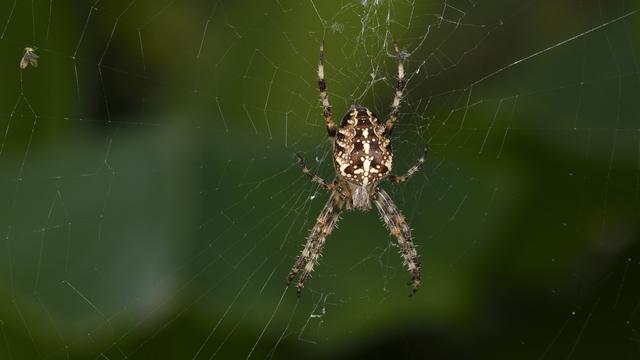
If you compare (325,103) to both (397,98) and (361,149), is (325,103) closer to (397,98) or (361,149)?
(361,149)

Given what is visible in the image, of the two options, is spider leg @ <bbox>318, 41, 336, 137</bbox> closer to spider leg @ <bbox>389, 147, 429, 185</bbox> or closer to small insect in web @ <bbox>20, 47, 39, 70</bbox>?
spider leg @ <bbox>389, 147, 429, 185</bbox>

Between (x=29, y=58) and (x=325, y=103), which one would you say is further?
(x=325, y=103)

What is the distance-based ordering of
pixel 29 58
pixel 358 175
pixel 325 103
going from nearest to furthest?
pixel 29 58 → pixel 325 103 → pixel 358 175

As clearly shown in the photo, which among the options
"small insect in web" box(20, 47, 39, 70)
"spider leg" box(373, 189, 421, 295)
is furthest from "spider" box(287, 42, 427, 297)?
"small insect in web" box(20, 47, 39, 70)

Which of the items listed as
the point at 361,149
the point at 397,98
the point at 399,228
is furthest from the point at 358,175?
the point at 399,228

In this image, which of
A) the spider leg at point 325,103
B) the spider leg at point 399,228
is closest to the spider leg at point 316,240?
the spider leg at point 399,228

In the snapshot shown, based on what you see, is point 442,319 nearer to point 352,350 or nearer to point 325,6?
point 352,350

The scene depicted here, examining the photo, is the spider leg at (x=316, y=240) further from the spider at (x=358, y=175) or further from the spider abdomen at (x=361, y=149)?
the spider abdomen at (x=361, y=149)

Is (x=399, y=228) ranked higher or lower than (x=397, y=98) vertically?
lower
